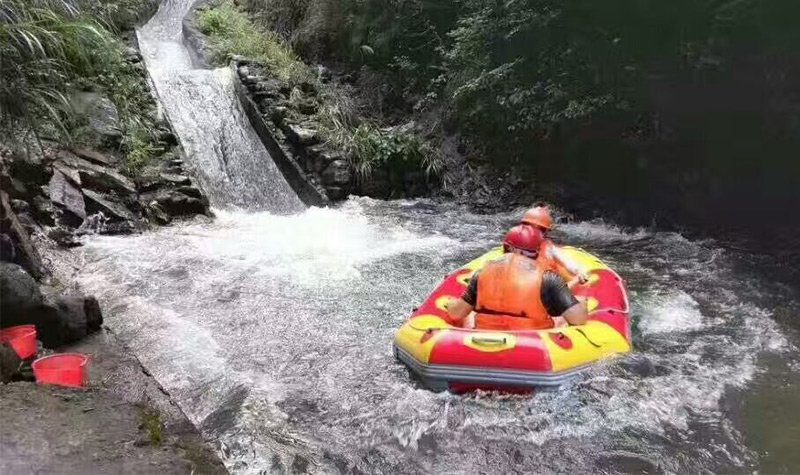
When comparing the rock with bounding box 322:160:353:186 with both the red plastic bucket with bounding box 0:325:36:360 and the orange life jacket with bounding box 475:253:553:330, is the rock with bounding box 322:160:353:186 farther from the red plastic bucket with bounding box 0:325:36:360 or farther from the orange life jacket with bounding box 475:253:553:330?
the red plastic bucket with bounding box 0:325:36:360

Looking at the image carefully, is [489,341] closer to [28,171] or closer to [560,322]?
[560,322]

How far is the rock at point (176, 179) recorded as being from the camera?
27.3ft

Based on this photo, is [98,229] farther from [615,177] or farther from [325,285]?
[615,177]

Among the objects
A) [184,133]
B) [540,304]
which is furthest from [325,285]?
[184,133]

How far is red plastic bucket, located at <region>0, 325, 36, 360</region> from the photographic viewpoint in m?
3.49

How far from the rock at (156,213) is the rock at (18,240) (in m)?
2.89

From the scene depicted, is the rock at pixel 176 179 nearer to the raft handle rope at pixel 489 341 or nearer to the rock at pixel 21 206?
the rock at pixel 21 206

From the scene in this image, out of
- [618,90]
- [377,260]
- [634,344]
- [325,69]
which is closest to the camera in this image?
[634,344]

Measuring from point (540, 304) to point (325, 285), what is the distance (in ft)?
8.06

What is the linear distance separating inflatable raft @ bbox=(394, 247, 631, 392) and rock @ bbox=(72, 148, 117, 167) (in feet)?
17.0

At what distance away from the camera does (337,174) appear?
9570mm

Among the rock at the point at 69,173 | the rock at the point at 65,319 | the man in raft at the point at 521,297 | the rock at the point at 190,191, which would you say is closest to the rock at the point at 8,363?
the rock at the point at 65,319

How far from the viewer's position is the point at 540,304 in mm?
4410

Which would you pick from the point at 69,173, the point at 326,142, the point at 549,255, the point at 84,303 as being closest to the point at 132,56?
the point at 326,142
